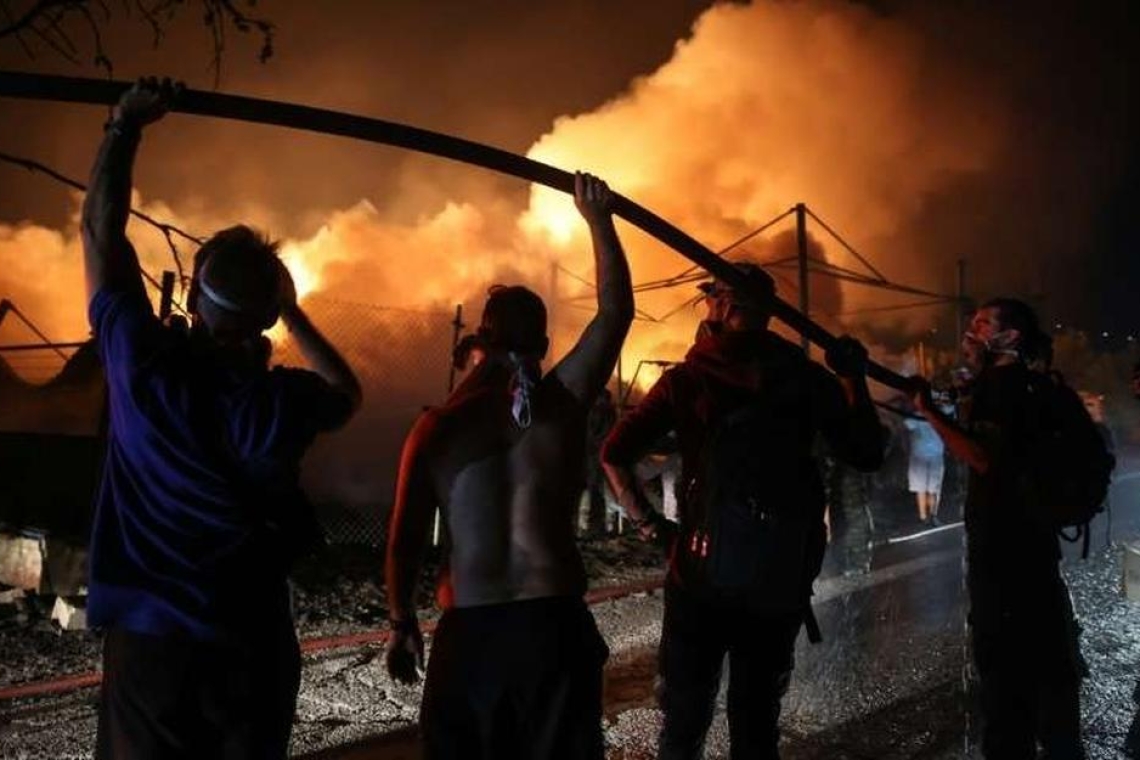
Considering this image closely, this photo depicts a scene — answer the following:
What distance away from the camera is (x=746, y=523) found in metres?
2.69

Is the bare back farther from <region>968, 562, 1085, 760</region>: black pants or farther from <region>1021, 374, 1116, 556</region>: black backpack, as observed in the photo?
<region>1021, 374, 1116, 556</region>: black backpack

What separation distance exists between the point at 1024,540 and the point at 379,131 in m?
2.76

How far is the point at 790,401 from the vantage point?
2.82 metres

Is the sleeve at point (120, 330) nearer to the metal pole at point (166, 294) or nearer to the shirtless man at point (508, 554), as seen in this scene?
the shirtless man at point (508, 554)

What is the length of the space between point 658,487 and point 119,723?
9.17 meters

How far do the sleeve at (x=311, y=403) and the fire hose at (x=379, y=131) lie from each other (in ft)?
2.22

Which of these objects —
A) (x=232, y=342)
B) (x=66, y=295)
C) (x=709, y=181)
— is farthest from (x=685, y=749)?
(x=709, y=181)

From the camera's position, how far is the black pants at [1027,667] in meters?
3.18

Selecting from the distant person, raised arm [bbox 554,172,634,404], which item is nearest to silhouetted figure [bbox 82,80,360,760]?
raised arm [bbox 554,172,634,404]

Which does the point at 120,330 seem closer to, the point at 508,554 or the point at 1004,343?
the point at 508,554

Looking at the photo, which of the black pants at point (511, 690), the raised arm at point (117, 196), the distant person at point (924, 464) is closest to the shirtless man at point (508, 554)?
the black pants at point (511, 690)

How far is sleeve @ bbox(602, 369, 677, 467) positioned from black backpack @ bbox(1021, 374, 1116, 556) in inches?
56.4

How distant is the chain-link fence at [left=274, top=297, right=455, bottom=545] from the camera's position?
1131 centimetres

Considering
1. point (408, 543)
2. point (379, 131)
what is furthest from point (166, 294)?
point (408, 543)
